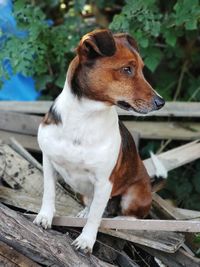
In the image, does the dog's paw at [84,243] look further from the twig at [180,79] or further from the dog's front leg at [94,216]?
the twig at [180,79]

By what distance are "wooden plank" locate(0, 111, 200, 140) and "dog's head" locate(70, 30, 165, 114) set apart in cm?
172

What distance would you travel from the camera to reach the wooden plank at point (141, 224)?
3.32m

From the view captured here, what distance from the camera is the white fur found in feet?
9.87

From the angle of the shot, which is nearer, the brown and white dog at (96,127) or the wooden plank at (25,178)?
the brown and white dog at (96,127)

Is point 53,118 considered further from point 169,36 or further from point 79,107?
point 169,36

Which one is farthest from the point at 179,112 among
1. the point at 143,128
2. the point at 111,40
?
the point at 111,40

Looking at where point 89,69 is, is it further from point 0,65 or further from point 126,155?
point 0,65

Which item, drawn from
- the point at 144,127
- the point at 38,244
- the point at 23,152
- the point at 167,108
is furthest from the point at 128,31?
the point at 38,244

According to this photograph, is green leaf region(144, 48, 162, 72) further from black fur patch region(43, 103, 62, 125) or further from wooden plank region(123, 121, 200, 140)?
black fur patch region(43, 103, 62, 125)

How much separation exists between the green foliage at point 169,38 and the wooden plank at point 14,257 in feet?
6.38

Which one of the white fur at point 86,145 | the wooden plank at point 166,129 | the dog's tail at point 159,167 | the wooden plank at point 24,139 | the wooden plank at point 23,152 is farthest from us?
the wooden plank at point 166,129

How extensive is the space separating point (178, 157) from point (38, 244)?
5.33 ft

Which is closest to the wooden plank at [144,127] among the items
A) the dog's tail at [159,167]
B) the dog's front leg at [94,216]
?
the dog's tail at [159,167]

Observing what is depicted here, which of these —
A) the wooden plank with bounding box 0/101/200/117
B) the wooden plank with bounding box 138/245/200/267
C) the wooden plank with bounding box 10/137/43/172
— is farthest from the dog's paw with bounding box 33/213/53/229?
the wooden plank with bounding box 0/101/200/117
